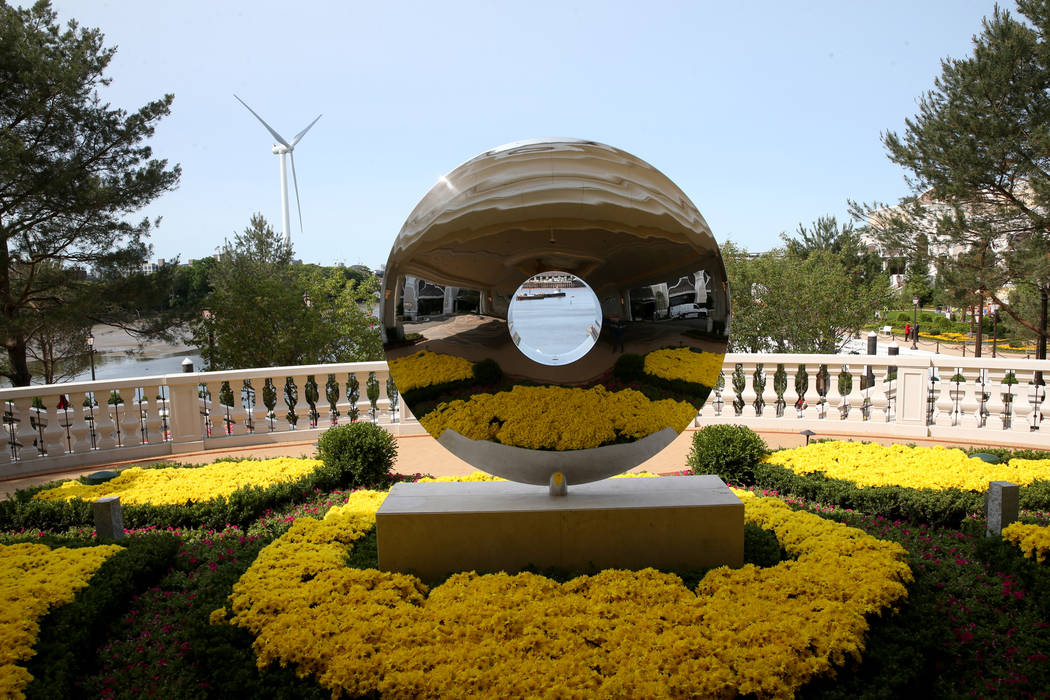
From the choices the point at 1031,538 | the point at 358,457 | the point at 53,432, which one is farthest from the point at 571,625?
the point at 53,432

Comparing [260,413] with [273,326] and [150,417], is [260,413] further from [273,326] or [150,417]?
[273,326]

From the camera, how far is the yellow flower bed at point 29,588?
172 inches

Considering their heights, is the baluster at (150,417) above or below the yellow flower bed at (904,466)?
above

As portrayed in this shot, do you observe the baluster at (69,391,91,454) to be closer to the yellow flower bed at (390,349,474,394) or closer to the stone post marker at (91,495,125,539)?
the stone post marker at (91,495,125,539)

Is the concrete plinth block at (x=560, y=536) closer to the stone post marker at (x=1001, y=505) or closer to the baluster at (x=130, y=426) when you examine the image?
the stone post marker at (x=1001, y=505)

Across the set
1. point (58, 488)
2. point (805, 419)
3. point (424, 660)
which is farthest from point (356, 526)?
point (805, 419)

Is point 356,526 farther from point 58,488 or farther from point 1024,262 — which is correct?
point 1024,262

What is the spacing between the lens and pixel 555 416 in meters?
5.67

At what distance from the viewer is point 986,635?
475cm

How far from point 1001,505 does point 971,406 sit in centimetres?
634

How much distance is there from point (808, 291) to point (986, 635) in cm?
2941

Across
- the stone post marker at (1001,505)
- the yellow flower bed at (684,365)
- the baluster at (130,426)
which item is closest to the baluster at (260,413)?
the baluster at (130,426)

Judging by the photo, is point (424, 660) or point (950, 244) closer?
point (424, 660)

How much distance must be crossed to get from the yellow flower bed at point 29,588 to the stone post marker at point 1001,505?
7.74 metres
